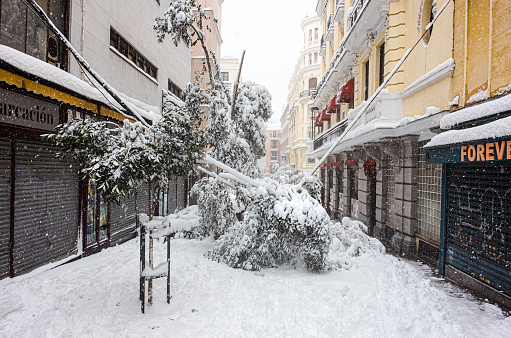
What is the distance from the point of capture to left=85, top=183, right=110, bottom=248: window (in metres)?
8.59

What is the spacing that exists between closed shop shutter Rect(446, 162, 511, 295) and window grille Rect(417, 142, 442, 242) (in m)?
1.72

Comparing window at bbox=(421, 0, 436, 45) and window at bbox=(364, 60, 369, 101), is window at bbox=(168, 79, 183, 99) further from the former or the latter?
window at bbox=(421, 0, 436, 45)

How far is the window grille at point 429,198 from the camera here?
350 inches

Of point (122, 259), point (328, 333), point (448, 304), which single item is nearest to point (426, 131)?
point (448, 304)

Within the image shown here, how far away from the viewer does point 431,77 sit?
8453mm

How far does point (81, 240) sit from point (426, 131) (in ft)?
33.8

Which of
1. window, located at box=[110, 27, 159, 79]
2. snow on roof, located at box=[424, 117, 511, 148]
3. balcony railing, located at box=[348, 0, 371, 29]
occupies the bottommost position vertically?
snow on roof, located at box=[424, 117, 511, 148]


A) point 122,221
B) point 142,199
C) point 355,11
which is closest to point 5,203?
point 122,221

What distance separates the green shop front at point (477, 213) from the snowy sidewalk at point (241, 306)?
646 millimetres

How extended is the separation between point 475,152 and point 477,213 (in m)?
1.52

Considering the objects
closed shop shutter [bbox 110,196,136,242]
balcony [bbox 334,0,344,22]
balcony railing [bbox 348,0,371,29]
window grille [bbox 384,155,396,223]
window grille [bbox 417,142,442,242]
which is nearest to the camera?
window grille [bbox 417,142,442,242]

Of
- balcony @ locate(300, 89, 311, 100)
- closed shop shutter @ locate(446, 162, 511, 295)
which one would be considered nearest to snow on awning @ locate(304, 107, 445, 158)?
closed shop shutter @ locate(446, 162, 511, 295)

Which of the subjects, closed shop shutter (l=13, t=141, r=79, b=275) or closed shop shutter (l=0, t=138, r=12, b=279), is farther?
closed shop shutter (l=13, t=141, r=79, b=275)

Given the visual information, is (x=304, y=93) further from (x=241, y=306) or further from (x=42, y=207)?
(x=241, y=306)
